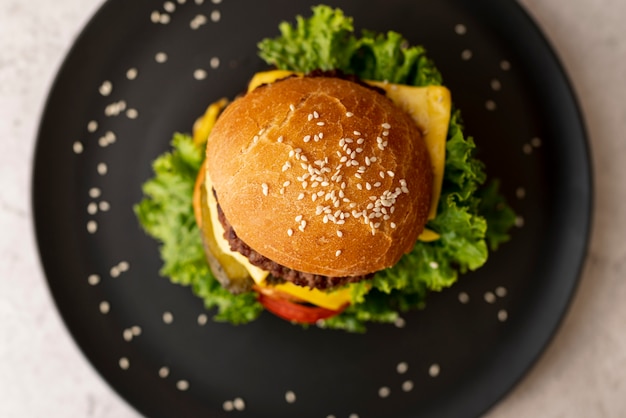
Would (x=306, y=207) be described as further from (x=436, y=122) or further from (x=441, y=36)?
(x=441, y=36)

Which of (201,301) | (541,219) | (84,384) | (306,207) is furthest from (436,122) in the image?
(84,384)

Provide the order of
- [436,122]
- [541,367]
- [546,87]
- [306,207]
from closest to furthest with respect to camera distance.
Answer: [306,207] → [436,122] → [546,87] → [541,367]

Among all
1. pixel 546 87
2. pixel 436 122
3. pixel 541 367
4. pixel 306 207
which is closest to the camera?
pixel 306 207

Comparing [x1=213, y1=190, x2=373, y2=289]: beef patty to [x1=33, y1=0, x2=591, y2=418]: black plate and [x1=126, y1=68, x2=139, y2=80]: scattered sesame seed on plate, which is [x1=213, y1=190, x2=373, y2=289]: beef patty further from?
[x1=126, y1=68, x2=139, y2=80]: scattered sesame seed on plate

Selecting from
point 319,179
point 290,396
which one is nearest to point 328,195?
point 319,179

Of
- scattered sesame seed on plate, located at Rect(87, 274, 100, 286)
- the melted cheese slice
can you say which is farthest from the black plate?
the melted cheese slice

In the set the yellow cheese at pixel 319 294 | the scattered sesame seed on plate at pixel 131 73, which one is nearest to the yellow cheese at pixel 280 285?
the yellow cheese at pixel 319 294
